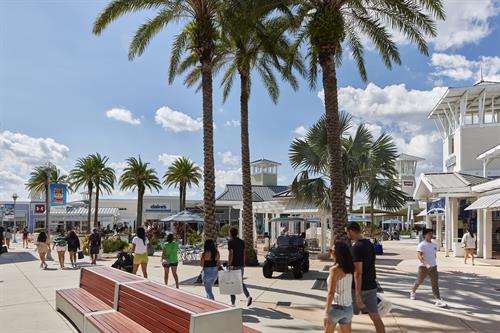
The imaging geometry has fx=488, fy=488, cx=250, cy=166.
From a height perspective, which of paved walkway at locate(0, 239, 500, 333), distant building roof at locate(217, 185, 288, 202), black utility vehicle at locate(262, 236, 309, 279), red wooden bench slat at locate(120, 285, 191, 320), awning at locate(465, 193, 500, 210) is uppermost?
distant building roof at locate(217, 185, 288, 202)

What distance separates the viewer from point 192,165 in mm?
58125

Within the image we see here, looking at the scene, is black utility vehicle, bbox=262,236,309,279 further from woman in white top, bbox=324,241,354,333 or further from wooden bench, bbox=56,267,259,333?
woman in white top, bbox=324,241,354,333

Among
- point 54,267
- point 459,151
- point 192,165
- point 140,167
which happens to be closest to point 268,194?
point 192,165

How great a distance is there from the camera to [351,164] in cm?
2442

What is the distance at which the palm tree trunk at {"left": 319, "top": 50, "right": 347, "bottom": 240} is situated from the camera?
13188 mm

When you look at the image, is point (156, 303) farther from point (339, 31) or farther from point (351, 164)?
point (351, 164)

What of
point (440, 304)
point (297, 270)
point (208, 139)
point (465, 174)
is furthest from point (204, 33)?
point (465, 174)

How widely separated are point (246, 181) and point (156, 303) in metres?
13.8

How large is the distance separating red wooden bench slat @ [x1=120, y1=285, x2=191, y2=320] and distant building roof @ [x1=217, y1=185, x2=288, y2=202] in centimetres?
4250

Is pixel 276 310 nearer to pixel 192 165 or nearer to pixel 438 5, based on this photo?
pixel 438 5

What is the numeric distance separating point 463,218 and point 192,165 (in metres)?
33.4

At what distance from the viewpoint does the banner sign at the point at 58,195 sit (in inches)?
1293

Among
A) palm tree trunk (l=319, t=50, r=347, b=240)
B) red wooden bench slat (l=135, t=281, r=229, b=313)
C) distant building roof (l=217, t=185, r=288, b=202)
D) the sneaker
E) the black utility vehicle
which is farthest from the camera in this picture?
distant building roof (l=217, t=185, r=288, b=202)

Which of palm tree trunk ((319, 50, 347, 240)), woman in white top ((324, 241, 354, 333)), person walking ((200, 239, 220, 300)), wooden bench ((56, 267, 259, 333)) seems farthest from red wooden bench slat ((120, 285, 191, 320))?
palm tree trunk ((319, 50, 347, 240))
